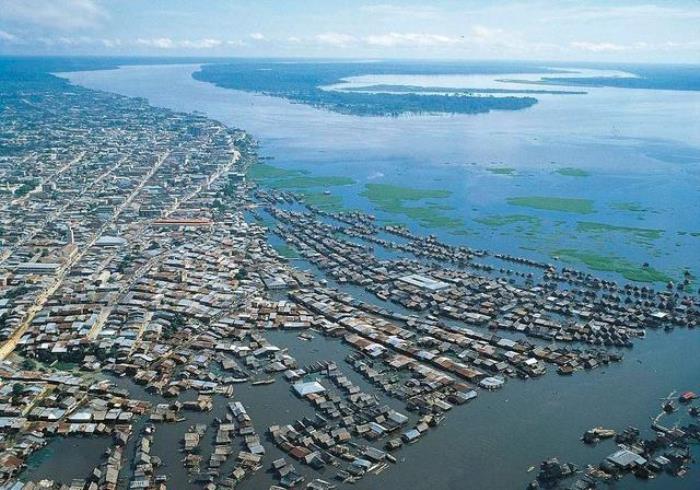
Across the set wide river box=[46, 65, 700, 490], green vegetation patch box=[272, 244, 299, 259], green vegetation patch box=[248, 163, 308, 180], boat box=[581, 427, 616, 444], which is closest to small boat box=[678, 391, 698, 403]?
wide river box=[46, 65, 700, 490]

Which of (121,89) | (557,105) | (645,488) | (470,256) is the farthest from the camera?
(121,89)

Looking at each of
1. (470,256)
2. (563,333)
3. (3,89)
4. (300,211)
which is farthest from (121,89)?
(563,333)

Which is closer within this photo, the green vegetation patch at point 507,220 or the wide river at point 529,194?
the wide river at point 529,194

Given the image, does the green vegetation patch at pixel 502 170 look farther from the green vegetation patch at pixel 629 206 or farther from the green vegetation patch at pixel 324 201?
the green vegetation patch at pixel 324 201

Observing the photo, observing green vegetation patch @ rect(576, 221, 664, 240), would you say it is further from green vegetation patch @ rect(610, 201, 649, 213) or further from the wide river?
green vegetation patch @ rect(610, 201, 649, 213)

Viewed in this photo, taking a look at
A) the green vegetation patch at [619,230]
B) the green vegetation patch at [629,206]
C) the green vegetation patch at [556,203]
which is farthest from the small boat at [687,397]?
the green vegetation patch at [629,206]

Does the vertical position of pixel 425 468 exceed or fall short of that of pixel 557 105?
it falls short

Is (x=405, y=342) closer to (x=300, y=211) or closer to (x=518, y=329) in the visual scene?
(x=518, y=329)
